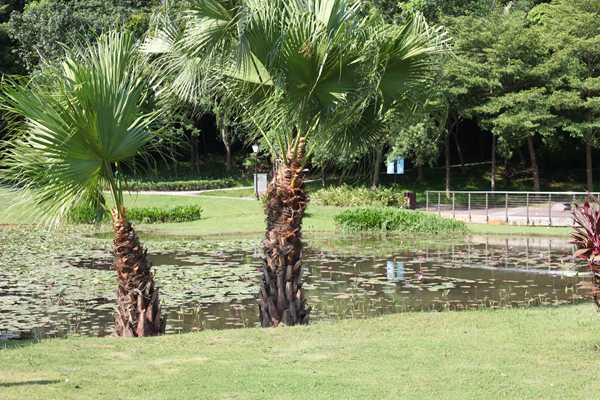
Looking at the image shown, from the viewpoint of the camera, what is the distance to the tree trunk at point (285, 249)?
402 inches

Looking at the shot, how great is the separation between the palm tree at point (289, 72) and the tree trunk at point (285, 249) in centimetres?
1

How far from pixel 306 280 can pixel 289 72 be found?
713cm

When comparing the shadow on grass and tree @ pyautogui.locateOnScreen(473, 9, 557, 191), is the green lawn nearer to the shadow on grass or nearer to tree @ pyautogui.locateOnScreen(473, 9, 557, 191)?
tree @ pyautogui.locateOnScreen(473, 9, 557, 191)

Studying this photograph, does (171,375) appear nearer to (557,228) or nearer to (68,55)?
(68,55)

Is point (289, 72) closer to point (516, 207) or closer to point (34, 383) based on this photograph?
point (34, 383)

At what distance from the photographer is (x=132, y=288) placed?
384 inches

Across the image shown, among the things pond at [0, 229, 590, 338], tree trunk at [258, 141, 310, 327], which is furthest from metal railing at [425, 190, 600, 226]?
tree trunk at [258, 141, 310, 327]

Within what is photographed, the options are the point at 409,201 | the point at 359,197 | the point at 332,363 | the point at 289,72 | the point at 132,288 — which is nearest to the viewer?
the point at 332,363

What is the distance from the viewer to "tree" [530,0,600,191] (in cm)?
3541

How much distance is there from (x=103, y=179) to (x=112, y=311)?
367 centimetres

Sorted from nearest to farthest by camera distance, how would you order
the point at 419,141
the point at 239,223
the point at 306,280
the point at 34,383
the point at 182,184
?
the point at 34,383
the point at 306,280
the point at 239,223
the point at 419,141
the point at 182,184

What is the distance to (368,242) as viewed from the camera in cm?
2398

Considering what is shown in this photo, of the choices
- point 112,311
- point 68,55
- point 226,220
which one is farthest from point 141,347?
point 226,220

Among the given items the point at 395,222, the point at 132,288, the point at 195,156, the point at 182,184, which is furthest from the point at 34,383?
the point at 195,156
